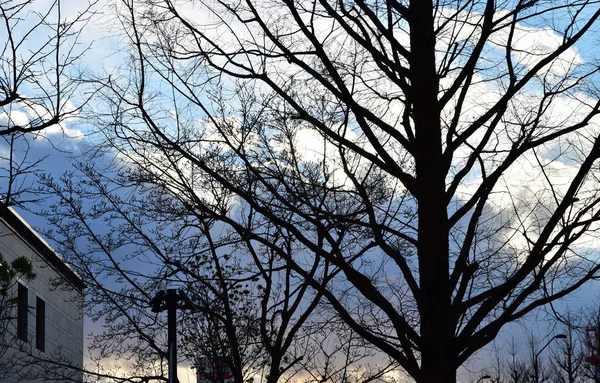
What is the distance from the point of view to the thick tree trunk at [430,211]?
7.11m

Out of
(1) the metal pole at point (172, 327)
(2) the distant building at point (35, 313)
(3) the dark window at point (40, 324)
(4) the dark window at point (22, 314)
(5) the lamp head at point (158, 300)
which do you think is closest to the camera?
(1) the metal pole at point (172, 327)

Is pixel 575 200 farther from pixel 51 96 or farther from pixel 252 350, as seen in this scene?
pixel 252 350

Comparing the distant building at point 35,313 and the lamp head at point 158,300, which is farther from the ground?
the distant building at point 35,313

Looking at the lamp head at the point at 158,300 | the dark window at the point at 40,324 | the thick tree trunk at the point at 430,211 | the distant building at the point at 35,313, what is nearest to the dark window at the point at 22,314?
the distant building at the point at 35,313

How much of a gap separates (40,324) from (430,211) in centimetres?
3324

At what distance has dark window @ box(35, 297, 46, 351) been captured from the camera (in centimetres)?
3703

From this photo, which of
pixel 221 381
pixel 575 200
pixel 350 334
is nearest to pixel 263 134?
pixel 350 334

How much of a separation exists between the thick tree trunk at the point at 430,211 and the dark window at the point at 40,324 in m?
32.2

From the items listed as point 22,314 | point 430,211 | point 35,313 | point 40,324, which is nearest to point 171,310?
point 430,211

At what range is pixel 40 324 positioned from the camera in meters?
37.6

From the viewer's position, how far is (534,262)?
7.12 meters

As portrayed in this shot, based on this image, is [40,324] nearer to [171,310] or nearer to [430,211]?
[171,310]

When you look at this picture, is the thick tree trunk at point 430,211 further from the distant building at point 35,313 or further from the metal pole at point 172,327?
the distant building at point 35,313

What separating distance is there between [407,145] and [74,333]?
4142cm
